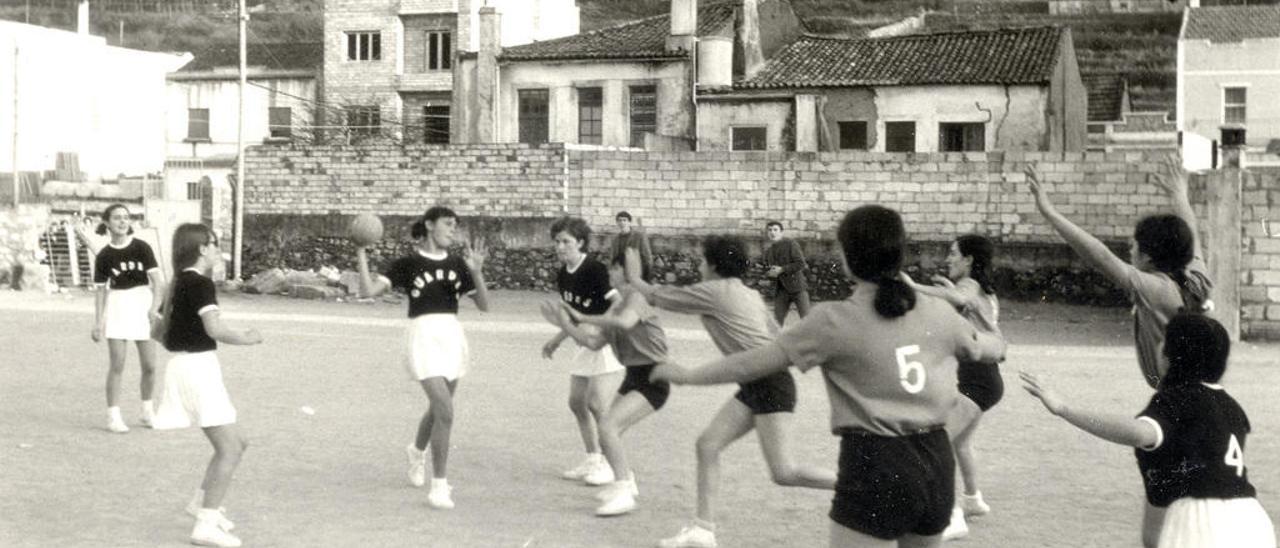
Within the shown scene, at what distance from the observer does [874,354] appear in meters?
4.79

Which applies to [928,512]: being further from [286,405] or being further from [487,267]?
[487,267]

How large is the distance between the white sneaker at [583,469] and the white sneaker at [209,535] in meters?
2.47

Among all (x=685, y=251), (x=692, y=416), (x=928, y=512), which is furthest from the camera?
(x=685, y=251)

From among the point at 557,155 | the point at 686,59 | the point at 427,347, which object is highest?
the point at 686,59

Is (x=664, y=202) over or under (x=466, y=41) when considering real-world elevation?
under

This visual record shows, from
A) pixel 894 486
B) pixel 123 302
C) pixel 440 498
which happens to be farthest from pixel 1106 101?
pixel 894 486

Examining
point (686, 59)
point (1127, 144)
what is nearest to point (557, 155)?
point (686, 59)

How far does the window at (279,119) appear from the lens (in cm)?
5847

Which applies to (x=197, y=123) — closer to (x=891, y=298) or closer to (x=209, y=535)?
(x=209, y=535)

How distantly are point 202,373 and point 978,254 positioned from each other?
3954 millimetres

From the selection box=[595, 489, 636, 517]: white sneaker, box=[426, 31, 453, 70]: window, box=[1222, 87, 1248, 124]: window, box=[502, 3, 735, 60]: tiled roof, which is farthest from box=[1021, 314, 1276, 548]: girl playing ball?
box=[426, 31, 453, 70]: window

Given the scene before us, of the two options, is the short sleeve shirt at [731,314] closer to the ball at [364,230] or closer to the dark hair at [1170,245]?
the dark hair at [1170,245]

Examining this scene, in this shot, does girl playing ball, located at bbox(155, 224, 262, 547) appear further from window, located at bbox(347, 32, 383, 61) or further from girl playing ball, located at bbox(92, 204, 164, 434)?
window, located at bbox(347, 32, 383, 61)

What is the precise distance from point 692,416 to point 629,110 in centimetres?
2874
